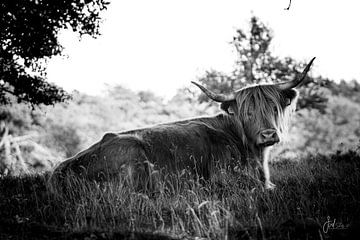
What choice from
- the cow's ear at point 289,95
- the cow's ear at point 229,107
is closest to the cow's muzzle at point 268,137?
the cow's ear at point 229,107

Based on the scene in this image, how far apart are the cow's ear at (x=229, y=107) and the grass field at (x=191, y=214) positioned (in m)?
1.18

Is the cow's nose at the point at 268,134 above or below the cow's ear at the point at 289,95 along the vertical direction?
below

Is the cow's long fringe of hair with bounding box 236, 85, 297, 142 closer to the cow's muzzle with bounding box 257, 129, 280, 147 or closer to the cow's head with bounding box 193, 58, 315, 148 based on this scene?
the cow's head with bounding box 193, 58, 315, 148

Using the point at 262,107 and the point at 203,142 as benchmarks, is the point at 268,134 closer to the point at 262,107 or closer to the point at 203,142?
the point at 262,107

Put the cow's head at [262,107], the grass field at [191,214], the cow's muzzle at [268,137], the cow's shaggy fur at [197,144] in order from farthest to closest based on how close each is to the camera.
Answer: the cow's head at [262,107], the cow's muzzle at [268,137], the cow's shaggy fur at [197,144], the grass field at [191,214]

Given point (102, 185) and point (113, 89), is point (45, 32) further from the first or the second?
point (113, 89)

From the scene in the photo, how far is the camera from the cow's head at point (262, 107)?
A: 5.04 meters

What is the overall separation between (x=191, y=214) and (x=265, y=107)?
2.33 metres

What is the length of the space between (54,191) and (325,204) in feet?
9.97

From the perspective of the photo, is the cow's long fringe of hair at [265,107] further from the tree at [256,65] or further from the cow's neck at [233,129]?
the tree at [256,65]

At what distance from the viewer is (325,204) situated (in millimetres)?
3488

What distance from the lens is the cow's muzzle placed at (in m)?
4.79

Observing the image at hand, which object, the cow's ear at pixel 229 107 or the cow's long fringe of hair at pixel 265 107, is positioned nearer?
the cow's long fringe of hair at pixel 265 107

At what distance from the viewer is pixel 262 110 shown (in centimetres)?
515
